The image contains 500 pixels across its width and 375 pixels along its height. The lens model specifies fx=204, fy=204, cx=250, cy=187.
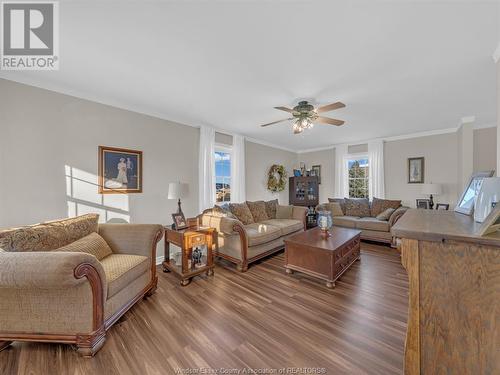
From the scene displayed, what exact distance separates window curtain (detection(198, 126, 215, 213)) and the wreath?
6.56ft

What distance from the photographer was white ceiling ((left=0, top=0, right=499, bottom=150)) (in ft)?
4.59

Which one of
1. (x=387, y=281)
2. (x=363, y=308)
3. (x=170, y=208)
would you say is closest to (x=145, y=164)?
(x=170, y=208)

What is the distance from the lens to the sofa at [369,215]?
A: 4027mm

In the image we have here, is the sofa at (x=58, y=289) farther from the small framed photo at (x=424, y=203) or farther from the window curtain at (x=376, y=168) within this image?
the small framed photo at (x=424, y=203)

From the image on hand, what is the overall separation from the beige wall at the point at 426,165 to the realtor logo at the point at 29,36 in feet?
19.6

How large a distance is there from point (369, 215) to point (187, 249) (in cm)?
418

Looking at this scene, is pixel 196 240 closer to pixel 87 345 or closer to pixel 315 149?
pixel 87 345

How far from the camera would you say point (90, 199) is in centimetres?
267

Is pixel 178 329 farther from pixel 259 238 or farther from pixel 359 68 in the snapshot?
pixel 359 68

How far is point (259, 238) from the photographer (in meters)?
3.14

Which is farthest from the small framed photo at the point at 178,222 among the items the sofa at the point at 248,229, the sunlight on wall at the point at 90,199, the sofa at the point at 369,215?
the sofa at the point at 369,215

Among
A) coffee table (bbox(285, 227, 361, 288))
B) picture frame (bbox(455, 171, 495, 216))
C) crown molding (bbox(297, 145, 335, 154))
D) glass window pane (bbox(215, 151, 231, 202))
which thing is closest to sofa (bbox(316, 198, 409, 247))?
coffee table (bbox(285, 227, 361, 288))

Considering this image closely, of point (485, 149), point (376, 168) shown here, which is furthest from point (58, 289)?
point (485, 149)

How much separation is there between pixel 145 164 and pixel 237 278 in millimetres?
2180
